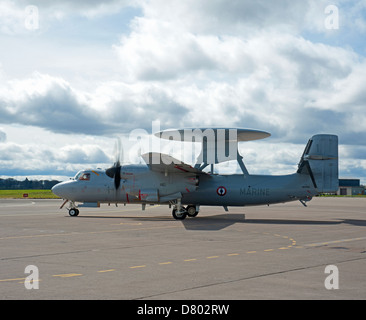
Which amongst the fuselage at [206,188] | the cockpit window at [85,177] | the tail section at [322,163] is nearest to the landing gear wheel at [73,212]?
the cockpit window at [85,177]

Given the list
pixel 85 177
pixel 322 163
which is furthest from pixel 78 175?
pixel 322 163

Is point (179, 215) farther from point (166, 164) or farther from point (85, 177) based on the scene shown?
point (85, 177)

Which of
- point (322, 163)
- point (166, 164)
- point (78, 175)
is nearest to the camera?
point (166, 164)

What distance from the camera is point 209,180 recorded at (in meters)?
34.5

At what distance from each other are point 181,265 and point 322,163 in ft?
69.5

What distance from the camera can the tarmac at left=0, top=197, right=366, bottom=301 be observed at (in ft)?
34.1

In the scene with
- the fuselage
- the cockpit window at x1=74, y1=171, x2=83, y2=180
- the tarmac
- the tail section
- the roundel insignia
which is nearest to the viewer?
the tarmac

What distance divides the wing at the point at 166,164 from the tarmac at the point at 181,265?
7.47 metres

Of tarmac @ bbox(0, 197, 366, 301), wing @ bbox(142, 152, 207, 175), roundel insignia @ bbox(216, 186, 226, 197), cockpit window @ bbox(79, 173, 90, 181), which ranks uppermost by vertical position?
wing @ bbox(142, 152, 207, 175)

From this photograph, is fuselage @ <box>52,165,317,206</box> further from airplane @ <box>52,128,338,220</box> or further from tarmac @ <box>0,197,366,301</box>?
tarmac @ <box>0,197,366,301</box>

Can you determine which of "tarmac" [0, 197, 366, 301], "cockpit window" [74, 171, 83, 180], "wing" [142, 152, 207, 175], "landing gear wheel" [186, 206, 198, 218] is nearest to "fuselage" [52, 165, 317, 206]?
"wing" [142, 152, 207, 175]

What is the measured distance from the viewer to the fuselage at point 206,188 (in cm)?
3319
